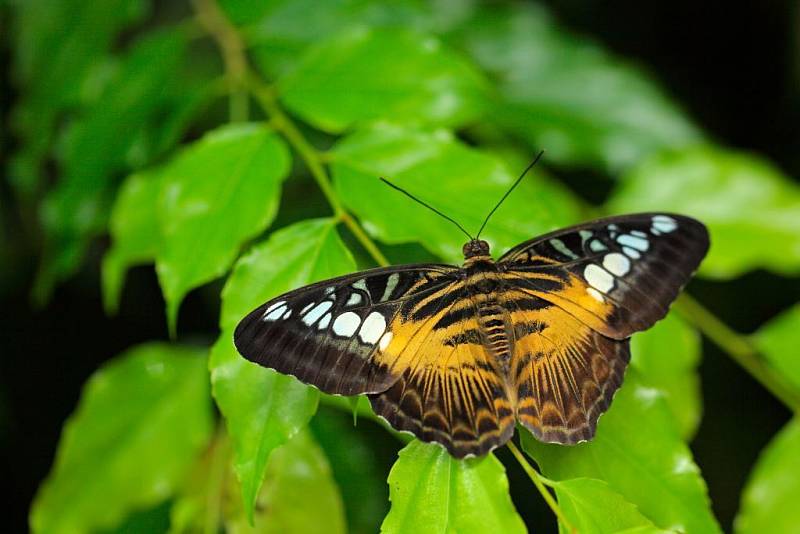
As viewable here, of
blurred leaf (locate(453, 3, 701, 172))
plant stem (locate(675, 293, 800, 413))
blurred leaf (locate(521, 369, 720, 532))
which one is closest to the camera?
blurred leaf (locate(521, 369, 720, 532))

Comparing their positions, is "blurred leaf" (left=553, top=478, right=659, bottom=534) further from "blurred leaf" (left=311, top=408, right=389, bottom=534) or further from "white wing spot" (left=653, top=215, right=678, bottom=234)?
"blurred leaf" (left=311, top=408, right=389, bottom=534)

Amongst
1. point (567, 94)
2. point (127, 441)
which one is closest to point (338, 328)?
point (127, 441)

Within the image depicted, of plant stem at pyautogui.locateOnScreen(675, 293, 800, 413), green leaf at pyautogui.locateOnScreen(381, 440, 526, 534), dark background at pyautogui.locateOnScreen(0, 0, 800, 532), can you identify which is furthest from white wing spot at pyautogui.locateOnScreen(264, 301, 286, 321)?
dark background at pyautogui.locateOnScreen(0, 0, 800, 532)

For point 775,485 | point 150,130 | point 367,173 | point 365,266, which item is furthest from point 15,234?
point 775,485

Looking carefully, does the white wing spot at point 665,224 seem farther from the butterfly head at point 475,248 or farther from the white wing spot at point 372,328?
the white wing spot at point 372,328

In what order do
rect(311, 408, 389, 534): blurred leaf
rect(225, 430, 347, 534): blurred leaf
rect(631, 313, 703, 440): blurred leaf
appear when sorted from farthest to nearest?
1. rect(311, 408, 389, 534): blurred leaf
2. rect(631, 313, 703, 440): blurred leaf
3. rect(225, 430, 347, 534): blurred leaf

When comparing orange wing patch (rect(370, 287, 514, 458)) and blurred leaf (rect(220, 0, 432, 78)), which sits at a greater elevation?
blurred leaf (rect(220, 0, 432, 78))

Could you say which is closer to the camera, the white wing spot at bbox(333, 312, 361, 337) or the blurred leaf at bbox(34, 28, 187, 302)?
the white wing spot at bbox(333, 312, 361, 337)

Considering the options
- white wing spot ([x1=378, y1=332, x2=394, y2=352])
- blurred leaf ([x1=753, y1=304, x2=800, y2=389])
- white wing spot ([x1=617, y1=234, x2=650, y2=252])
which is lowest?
blurred leaf ([x1=753, y1=304, x2=800, y2=389])
